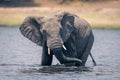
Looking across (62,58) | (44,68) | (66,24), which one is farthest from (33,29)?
(62,58)

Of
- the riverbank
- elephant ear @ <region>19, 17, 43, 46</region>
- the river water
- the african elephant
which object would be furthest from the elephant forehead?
the riverbank

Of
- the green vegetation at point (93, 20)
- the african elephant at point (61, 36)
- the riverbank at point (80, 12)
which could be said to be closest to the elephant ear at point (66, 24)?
the african elephant at point (61, 36)

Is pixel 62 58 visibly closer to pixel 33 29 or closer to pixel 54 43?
pixel 54 43

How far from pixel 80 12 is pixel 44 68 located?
2573 cm

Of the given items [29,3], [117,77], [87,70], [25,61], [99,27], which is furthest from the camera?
[29,3]

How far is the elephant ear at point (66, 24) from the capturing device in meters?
26.6

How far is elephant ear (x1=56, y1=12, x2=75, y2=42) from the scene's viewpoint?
2659 cm

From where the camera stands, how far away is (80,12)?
5231cm

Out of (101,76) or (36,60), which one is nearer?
(101,76)

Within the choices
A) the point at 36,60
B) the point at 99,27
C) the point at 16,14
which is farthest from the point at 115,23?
the point at 36,60

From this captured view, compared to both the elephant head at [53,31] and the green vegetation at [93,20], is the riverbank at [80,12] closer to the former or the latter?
the green vegetation at [93,20]

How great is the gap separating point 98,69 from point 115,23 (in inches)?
911

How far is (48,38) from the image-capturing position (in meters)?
26.0

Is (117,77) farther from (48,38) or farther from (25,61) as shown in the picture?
(25,61)
